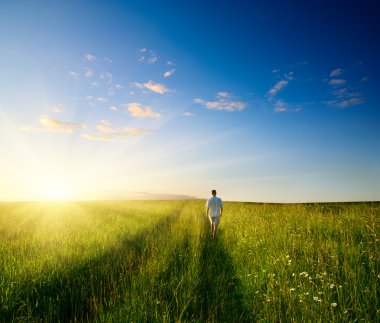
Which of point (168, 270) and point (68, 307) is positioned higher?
point (168, 270)

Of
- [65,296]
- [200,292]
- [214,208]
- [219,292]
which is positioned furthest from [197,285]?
[214,208]

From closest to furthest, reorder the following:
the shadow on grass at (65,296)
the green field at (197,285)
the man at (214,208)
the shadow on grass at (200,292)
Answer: the green field at (197,285)
the shadow on grass at (200,292)
the shadow on grass at (65,296)
the man at (214,208)

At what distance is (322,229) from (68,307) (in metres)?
9.41

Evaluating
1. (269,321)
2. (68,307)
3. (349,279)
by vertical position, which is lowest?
(68,307)

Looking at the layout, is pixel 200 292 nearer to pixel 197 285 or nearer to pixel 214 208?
pixel 197 285

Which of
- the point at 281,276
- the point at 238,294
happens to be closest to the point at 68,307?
the point at 238,294

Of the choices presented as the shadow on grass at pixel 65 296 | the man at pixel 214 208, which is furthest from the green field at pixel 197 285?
the man at pixel 214 208

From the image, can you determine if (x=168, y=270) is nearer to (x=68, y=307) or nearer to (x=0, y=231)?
(x=68, y=307)

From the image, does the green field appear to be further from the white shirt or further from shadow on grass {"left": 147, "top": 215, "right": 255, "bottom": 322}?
the white shirt

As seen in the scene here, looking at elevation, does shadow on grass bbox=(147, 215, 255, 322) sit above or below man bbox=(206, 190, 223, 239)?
below

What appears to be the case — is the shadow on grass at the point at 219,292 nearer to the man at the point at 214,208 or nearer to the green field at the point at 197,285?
the green field at the point at 197,285

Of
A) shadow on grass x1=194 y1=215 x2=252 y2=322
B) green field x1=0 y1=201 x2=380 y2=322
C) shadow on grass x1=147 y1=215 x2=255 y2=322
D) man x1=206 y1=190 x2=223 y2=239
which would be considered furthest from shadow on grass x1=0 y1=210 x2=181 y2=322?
man x1=206 y1=190 x2=223 y2=239

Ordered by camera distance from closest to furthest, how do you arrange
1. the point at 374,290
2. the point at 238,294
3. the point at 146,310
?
the point at 146,310
the point at 374,290
the point at 238,294

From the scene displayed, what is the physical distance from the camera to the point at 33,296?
5559 millimetres
